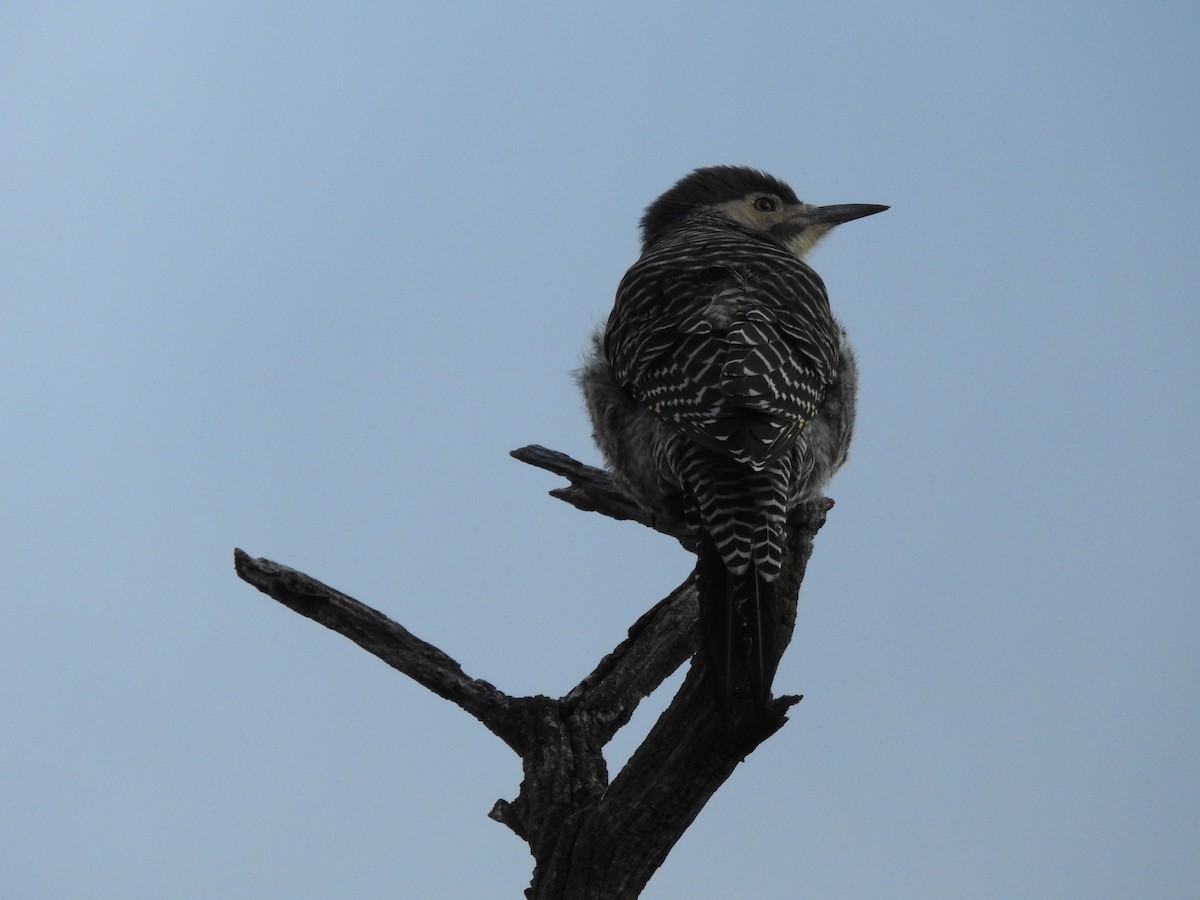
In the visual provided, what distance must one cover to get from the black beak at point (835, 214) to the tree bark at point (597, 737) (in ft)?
10.0

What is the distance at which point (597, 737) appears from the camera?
520cm

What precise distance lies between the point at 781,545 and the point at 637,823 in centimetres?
115

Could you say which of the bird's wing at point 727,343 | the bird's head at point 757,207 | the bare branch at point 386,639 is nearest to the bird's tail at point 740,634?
the bird's wing at point 727,343

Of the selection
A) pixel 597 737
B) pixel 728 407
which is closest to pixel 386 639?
pixel 597 737

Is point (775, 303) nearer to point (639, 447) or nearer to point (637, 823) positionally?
point (639, 447)

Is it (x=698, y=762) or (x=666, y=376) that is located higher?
(x=666, y=376)

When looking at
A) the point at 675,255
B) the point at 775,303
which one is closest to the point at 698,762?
the point at 775,303

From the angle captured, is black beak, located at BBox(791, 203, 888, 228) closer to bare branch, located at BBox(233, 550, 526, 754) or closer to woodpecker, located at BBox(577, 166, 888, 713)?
woodpecker, located at BBox(577, 166, 888, 713)

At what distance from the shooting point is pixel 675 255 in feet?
21.6

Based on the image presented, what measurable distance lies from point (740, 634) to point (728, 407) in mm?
869

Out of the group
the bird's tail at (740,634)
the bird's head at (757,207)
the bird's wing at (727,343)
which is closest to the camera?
the bird's tail at (740,634)

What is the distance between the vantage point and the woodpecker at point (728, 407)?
15.5 ft

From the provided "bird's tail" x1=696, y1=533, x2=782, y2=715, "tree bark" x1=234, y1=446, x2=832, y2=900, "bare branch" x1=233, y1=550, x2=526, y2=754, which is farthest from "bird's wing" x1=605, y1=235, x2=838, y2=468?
"bare branch" x1=233, y1=550, x2=526, y2=754

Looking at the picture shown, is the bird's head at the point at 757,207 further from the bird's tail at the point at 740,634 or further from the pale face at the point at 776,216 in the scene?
the bird's tail at the point at 740,634
